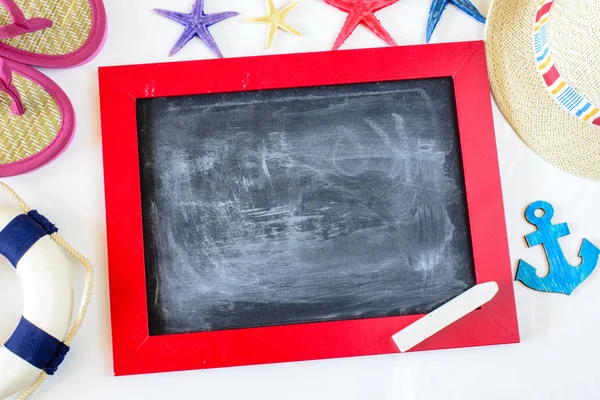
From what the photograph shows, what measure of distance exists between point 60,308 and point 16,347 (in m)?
0.10

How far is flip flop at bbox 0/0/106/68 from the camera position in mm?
1089

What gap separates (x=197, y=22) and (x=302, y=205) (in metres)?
0.43

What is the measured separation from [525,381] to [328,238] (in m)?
0.50

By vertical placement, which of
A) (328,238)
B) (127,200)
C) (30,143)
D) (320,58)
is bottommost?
(328,238)

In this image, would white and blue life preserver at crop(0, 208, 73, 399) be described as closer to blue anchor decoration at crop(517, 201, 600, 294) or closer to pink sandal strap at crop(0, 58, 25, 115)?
pink sandal strap at crop(0, 58, 25, 115)

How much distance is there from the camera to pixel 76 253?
107 centimetres

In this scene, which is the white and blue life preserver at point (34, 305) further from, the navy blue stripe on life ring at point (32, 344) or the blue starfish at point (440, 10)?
the blue starfish at point (440, 10)

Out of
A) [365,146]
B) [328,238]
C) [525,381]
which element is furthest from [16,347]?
[525,381]

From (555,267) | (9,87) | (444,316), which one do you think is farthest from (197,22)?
(555,267)

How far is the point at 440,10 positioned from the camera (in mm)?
1155

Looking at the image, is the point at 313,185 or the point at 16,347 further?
the point at 313,185

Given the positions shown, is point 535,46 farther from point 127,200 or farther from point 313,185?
point 127,200

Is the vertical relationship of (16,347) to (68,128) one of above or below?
below

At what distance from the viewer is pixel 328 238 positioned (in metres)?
1.13
